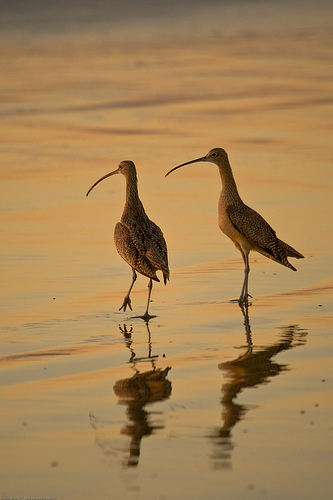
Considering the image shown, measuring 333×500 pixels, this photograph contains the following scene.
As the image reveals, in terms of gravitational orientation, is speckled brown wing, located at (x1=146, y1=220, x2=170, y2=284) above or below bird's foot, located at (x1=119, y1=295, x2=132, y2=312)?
above

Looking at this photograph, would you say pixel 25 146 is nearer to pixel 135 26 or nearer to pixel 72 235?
pixel 72 235

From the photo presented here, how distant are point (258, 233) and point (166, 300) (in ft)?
4.79

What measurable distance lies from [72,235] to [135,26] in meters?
27.4

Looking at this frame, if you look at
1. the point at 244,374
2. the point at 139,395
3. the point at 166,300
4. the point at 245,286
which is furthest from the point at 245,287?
the point at 139,395

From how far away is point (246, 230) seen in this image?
11.7 meters

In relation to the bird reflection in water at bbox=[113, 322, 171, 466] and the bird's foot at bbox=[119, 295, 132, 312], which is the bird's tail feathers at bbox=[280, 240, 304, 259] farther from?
the bird reflection in water at bbox=[113, 322, 171, 466]

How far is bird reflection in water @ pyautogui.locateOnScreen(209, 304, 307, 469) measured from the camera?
6.59m

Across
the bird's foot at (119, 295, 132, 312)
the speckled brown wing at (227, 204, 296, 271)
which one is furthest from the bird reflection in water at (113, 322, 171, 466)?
the speckled brown wing at (227, 204, 296, 271)

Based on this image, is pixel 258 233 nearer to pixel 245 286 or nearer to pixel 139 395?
pixel 245 286

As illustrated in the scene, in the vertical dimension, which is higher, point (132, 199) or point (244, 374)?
point (132, 199)

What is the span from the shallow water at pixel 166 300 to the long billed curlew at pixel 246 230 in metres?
0.26

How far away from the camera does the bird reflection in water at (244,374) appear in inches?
259

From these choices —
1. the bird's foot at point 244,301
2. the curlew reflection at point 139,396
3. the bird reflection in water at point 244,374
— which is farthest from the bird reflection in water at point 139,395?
the bird's foot at point 244,301

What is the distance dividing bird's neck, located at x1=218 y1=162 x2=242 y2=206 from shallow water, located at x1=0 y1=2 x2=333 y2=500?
693 millimetres
